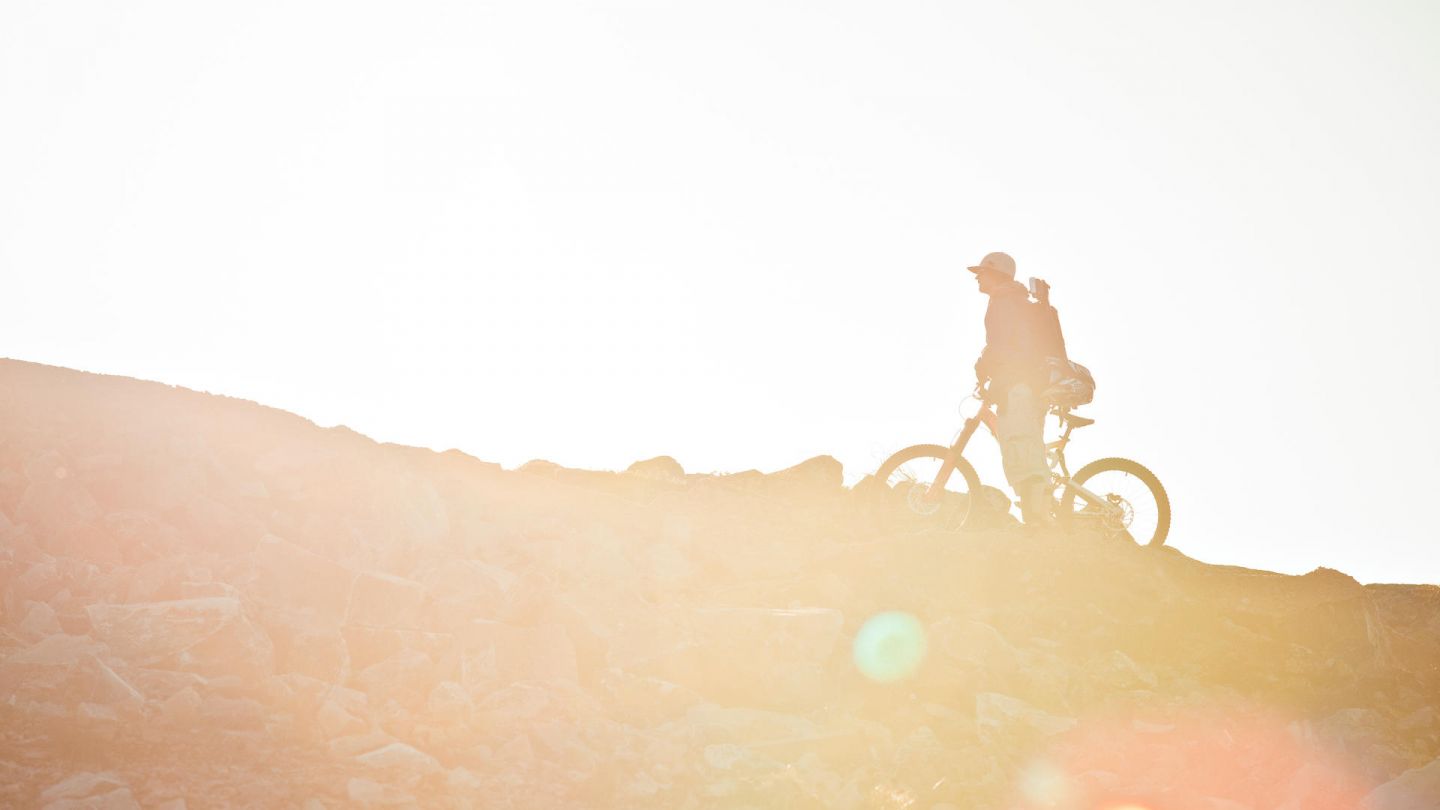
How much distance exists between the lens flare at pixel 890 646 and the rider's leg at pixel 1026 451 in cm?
Result: 210

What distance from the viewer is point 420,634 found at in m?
8.09

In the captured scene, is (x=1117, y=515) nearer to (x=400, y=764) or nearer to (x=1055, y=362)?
(x=1055, y=362)

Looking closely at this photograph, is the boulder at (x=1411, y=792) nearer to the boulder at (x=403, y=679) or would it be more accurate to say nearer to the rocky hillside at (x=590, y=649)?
the rocky hillside at (x=590, y=649)

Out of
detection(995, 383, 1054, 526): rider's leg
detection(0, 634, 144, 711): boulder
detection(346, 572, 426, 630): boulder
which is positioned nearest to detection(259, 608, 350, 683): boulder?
detection(346, 572, 426, 630): boulder

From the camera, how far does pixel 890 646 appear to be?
9.52m

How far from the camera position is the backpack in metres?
11.3

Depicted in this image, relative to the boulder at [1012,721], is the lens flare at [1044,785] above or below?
below

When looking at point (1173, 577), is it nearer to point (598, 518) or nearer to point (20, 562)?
point (598, 518)

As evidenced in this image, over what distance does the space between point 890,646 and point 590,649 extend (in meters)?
2.71

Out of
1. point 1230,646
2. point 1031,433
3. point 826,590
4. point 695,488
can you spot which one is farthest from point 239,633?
point 1230,646

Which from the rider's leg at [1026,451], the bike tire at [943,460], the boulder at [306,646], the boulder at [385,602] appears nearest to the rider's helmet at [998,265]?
the rider's leg at [1026,451]

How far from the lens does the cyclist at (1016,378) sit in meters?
11.2

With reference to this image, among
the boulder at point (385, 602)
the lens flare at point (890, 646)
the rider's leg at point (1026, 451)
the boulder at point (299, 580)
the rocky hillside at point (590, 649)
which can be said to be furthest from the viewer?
the rider's leg at point (1026, 451)

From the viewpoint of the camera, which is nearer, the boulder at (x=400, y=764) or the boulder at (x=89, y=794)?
the boulder at (x=89, y=794)
